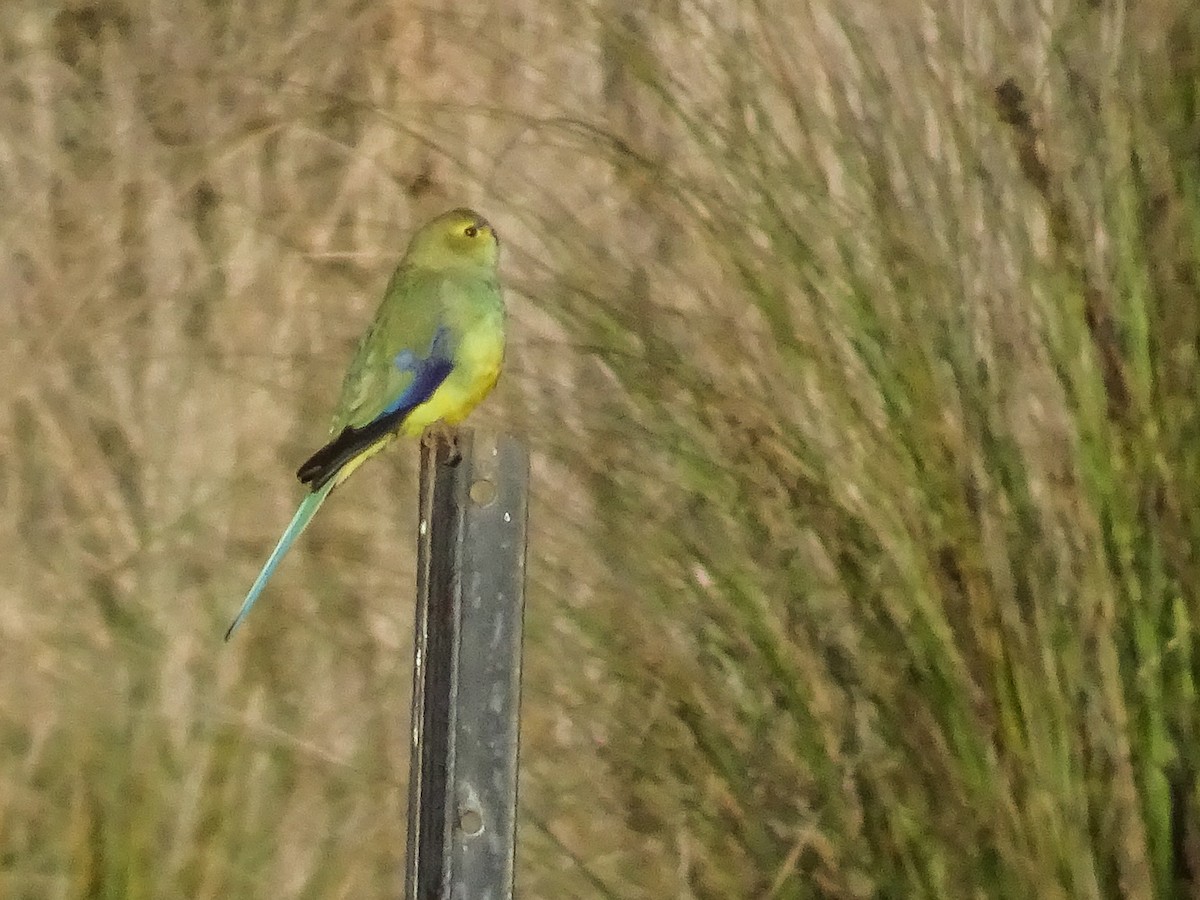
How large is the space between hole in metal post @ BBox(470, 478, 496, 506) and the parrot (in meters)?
0.29

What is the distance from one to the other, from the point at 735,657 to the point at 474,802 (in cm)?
39

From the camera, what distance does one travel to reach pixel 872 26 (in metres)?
0.98

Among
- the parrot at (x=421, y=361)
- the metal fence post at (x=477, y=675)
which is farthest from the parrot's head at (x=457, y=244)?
the metal fence post at (x=477, y=675)

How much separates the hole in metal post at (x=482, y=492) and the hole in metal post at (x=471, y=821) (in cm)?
12

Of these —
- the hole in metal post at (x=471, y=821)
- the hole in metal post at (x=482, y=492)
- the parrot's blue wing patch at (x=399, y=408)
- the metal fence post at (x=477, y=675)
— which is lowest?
the hole in metal post at (x=471, y=821)

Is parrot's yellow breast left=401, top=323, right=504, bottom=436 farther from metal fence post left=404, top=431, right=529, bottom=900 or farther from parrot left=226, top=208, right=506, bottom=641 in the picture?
metal fence post left=404, top=431, right=529, bottom=900

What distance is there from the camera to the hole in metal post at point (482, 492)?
0.52 meters

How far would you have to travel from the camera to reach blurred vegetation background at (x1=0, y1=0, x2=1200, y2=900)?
78cm

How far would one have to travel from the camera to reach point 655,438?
92 centimetres

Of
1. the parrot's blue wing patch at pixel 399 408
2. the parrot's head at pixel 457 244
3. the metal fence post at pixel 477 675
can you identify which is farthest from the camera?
the parrot's head at pixel 457 244

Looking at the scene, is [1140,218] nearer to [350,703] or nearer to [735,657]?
[735,657]

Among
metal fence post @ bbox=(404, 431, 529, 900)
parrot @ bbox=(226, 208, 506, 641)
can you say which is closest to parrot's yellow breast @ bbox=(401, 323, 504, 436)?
parrot @ bbox=(226, 208, 506, 641)

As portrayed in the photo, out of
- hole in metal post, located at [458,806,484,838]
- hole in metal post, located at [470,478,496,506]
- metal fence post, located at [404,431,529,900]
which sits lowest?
hole in metal post, located at [458,806,484,838]

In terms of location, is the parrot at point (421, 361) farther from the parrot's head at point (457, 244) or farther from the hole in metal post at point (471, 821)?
the hole in metal post at point (471, 821)
